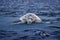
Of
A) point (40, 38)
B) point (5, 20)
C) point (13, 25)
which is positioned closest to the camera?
point (40, 38)

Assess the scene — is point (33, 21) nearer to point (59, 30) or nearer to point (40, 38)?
point (59, 30)

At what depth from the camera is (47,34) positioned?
6395 mm

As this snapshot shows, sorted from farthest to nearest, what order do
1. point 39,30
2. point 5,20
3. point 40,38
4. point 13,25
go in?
point 5,20 < point 13,25 < point 39,30 < point 40,38

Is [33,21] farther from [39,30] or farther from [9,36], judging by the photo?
[9,36]

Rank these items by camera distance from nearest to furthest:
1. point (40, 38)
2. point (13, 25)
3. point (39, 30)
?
point (40, 38) < point (39, 30) < point (13, 25)

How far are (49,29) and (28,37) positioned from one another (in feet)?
3.13

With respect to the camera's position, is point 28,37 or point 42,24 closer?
point 28,37

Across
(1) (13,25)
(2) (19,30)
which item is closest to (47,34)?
(2) (19,30)

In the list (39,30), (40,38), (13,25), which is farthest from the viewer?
(13,25)

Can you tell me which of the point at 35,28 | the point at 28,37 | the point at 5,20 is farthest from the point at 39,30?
the point at 5,20

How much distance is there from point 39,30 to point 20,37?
81 centimetres

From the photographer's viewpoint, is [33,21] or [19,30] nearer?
[19,30]

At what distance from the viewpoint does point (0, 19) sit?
8.51 metres

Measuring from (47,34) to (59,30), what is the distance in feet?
1.99
